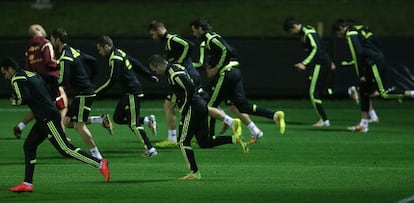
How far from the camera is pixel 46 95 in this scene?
48.1 ft

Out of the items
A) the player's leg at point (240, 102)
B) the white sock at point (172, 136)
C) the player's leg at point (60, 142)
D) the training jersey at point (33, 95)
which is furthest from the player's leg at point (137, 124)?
the training jersey at point (33, 95)

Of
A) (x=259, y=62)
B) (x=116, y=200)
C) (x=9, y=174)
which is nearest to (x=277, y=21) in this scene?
(x=259, y=62)

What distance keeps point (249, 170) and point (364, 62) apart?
22.9ft

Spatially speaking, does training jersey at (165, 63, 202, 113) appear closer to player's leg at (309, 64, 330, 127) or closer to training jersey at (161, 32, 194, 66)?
training jersey at (161, 32, 194, 66)

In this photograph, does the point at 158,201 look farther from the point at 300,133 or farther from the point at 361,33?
the point at 361,33

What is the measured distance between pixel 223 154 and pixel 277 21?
18543mm

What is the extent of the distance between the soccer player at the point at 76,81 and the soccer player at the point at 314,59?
634cm

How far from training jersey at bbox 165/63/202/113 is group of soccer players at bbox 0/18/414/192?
1cm

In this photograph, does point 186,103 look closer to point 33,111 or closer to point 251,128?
point 33,111

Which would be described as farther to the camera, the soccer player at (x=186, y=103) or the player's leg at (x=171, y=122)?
the player's leg at (x=171, y=122)

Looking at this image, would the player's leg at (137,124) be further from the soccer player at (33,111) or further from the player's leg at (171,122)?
the soccer player at (33,111)

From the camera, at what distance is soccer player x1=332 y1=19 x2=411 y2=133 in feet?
73.9

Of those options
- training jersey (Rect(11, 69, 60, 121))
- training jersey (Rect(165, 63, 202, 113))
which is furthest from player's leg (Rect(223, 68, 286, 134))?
training jersey (Rect(11, 69, 60, 121))

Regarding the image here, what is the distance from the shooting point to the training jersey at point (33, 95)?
567 inches
